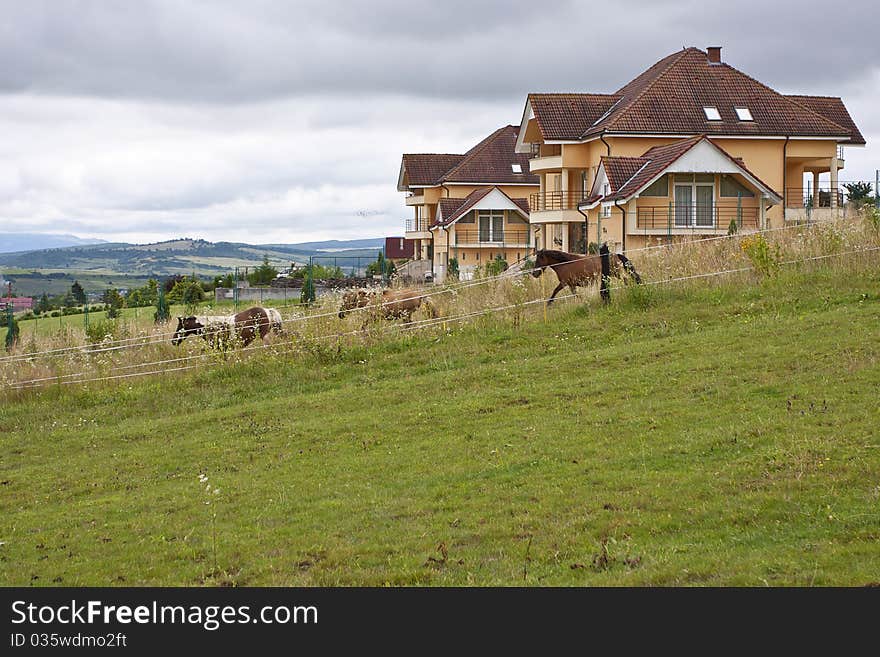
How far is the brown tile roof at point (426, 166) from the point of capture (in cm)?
8038

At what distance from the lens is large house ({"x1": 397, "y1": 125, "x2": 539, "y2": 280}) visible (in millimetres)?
65938

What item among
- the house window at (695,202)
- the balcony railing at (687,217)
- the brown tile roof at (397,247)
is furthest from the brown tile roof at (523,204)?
the brown tile roof at (397,247)

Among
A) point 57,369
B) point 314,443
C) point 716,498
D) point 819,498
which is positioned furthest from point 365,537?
point 57,369

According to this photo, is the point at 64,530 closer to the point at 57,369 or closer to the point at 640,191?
the point at 57,369

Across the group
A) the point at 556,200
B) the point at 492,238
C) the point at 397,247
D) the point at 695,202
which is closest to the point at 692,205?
the point at 695,202

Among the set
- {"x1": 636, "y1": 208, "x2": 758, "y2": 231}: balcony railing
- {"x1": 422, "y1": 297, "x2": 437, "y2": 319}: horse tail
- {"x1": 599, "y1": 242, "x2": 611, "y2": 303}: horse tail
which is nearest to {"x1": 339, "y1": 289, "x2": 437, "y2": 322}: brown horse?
{"x1": 422, "y1": 297, "x2": 437, "y2": 319}: horse tail

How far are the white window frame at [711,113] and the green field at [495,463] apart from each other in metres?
32.4

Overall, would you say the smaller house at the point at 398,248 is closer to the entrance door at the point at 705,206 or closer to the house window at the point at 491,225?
the house window at the point at 491,225

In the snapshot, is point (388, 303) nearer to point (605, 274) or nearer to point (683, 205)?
point (605, 274)

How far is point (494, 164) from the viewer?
250 feet

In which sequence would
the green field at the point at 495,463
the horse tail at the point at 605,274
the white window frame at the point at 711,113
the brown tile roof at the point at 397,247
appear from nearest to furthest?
the green field at the point at 495,463, the horse tail at the point at 605,274, the white window frame at the point at 711,113, the brown tile roof at the point at 397,247

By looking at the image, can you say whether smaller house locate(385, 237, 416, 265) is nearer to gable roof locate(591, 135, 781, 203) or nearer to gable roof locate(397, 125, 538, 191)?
gable roof locate(397, 125, 538, 191)

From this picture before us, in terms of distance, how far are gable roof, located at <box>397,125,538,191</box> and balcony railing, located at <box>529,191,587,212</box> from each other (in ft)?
46.6

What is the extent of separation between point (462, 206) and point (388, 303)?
44.2 metres
